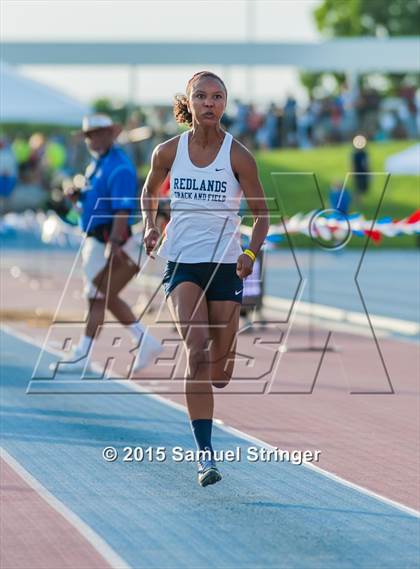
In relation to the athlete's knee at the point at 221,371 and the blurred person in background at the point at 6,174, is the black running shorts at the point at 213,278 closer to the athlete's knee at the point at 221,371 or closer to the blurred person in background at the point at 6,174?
the athlete's knee at the point at 221,371

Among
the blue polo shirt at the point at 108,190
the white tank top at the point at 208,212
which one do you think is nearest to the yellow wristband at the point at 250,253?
the white tank top at the point at 208,212

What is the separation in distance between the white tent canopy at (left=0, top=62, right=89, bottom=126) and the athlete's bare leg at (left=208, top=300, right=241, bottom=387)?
50.3ft

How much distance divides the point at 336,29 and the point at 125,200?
87.4 meters

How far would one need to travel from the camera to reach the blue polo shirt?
492 inches

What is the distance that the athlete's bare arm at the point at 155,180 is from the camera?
28.4 feet

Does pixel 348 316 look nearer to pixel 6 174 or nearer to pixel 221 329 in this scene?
pixel 221 329

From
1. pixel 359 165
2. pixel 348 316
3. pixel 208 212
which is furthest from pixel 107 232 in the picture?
pixel 359 165

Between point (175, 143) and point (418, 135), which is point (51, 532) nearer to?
point (175, 143)

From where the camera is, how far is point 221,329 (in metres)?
8.59

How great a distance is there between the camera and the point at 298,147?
5159 cm

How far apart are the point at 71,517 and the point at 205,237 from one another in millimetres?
1825

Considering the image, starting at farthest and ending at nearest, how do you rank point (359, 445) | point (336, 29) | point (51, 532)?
point (336, 29) → point (359, 445) → point (51, 532)

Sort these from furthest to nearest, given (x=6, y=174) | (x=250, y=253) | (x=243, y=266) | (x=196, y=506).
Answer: (x=6, y=174) → (x=250, y=253) → (x=243, y=266) → (x=196, y=506)

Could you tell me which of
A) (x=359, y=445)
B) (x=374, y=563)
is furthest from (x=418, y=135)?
(x=374, y=563)
